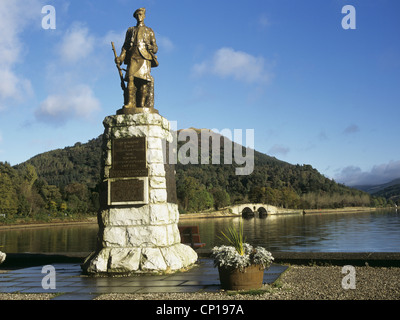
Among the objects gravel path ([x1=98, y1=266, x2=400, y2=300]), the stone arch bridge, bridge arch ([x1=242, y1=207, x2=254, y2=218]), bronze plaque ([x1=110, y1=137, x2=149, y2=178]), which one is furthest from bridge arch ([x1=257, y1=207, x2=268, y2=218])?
gravel path ([x1=98, y1=266, x2=400, y2=300])

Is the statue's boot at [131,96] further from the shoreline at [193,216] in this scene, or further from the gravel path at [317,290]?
the shoreline at [193,216]

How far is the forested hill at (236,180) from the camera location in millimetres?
132375

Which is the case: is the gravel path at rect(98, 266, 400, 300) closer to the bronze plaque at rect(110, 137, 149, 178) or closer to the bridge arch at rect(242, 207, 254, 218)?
the bronze plaque at rect(110, 137, 149, 178)

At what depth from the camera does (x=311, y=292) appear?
6.85m

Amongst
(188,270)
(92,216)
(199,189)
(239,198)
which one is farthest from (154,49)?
(239,198)

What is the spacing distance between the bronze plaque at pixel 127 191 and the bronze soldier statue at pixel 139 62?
202 centimetres

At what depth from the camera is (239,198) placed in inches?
5536

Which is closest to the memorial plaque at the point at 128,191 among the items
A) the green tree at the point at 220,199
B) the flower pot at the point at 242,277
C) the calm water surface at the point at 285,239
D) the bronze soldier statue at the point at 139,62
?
the bronze soldier statue at the point at 139,62

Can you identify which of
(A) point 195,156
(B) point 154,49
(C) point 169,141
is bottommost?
(C) point 169,141

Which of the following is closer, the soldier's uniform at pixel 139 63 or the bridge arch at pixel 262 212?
the soldier's uniform at pixel 139 63

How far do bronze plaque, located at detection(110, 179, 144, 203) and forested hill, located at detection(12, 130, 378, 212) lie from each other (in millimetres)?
98596

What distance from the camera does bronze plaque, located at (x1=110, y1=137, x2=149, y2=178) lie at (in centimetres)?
1013
